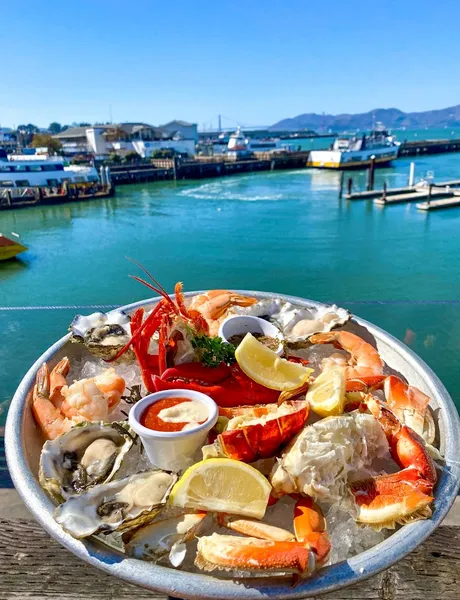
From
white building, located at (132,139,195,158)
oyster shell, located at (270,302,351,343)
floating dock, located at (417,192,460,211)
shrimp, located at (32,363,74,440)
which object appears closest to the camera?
shrimp, located at (32,363,74,440)

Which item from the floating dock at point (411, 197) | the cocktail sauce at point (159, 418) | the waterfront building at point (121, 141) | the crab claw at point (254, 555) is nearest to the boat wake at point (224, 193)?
the floating dock at point (411, 197)

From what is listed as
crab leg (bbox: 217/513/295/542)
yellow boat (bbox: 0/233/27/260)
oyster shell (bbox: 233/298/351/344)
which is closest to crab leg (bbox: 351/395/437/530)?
crab leg (bbox: 217/513/295/542)

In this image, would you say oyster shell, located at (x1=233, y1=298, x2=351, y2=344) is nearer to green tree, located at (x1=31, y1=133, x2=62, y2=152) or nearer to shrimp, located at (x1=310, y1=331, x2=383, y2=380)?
shrimp, located at (x1=310, y1=331, x2=383, y2=380)

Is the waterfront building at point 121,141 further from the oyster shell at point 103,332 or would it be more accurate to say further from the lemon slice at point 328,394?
the lemon slice at point 328,394

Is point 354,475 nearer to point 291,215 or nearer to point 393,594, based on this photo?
point 393,594

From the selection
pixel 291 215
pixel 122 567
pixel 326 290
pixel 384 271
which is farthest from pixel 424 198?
pixel 122 567

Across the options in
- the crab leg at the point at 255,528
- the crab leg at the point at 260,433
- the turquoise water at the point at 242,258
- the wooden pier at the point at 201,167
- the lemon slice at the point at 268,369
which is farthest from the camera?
the wooden pier at the point at 201,167

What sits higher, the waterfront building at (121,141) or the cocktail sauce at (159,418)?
the waterfront building at (121,141)
